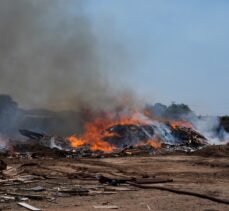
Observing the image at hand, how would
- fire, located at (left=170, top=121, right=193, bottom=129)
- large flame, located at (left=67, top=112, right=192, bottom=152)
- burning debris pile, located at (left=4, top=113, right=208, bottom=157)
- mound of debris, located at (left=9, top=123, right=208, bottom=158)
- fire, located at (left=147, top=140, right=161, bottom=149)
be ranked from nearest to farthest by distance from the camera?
1. mound of debris, located at (left=9, top=123, right=208, bottom=158)
2. burning debris pile, located at (left=4, top=113, right=208, bottom=157)
3. fire, located at (left=147, top=140, right=161, bottom=149)
4. large flame, located at (left=67, top=112, right=192, bottom=152)
5. fire, located at (left=170, top=121, right=193, bottom=129)

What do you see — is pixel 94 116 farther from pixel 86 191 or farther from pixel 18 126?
pixel 86 191

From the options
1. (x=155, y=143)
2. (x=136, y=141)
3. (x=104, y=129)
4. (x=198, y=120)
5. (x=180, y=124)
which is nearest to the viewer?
(x=155, y=143)

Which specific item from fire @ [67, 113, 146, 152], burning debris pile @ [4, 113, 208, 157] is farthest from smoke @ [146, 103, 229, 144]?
fire @ [67, 113, 146, 152]

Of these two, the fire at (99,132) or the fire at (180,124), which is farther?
the fire at (180,124)

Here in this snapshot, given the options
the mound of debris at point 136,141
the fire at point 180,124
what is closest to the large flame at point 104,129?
the fire at point 180,124

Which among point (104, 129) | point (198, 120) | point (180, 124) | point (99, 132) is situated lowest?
point (99, 132)

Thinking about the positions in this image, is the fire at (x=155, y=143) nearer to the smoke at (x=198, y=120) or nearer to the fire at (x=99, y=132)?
the fire at (x=99, y=132)

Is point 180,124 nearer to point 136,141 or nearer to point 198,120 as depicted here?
point 198,120

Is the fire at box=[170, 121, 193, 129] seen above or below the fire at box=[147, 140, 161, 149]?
above

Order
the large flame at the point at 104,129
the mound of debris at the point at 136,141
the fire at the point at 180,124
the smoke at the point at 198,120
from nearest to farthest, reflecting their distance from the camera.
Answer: the mound of debris at the point at 136,141 → the large flame at the point at 104,129 → the fire at the point at 180,124 → the smoke at the point at 198,120

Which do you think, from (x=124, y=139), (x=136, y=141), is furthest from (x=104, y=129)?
(x=136, y=141)

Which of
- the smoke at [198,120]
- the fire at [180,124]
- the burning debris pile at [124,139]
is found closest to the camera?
the burning debris pile at [124,139]

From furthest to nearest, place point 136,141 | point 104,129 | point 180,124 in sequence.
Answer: point 180,124 < point 104,129 < point 136,141

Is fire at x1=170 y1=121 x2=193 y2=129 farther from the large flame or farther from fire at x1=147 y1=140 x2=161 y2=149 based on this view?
fire at x1=147 y1=140 x2=161 y2=149
